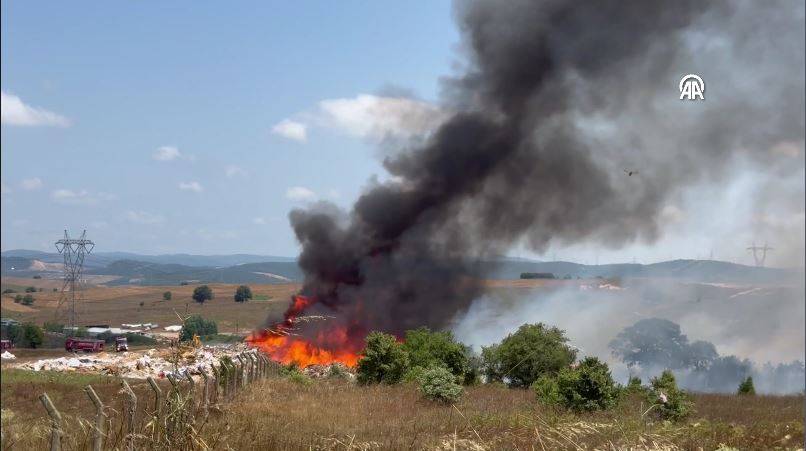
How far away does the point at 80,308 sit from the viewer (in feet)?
125

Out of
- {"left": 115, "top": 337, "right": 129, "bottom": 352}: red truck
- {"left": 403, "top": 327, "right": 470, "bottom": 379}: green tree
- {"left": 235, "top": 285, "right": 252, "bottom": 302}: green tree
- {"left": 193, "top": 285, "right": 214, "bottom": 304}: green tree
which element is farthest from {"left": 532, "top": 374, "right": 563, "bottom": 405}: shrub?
{"left": 235, "top": 285, "right": 252, "bottom": 302}: green tree

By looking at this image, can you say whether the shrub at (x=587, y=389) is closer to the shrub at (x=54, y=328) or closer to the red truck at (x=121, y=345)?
the red truck at (x=121, y=345)

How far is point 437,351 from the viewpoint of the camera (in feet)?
119

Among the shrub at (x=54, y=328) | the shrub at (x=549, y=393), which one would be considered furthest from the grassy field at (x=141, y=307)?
the shrub at (x=549, y=393)

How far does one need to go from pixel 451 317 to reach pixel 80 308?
36.9m

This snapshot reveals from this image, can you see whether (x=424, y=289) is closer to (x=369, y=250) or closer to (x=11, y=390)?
(x=369, y=250)

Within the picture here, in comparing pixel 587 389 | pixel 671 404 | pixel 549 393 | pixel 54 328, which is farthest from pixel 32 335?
pixel 671 404

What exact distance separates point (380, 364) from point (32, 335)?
35.0 metres

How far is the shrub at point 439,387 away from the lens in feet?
73.8

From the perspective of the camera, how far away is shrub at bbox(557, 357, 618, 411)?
855 inches

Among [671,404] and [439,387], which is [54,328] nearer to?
[439,387]

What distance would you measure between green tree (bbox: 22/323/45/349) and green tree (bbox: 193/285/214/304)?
18.5m

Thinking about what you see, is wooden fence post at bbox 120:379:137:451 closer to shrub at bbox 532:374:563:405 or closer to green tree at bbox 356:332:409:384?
shrub at bbox 532:374:563:405

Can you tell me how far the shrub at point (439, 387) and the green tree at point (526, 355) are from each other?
15.2 meters
